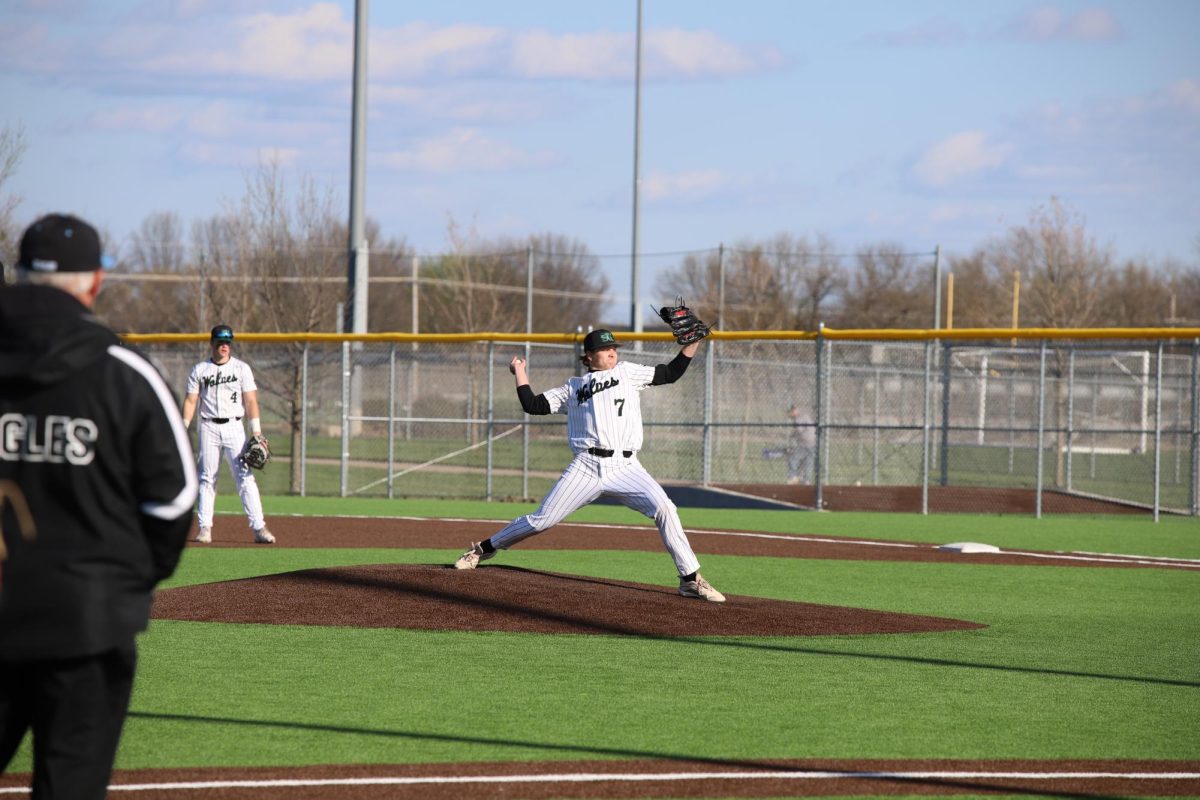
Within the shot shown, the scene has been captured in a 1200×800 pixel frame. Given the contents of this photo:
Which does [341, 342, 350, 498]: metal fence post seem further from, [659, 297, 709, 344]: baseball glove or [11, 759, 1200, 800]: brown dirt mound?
[11, 759, 1200, 800]: brown dirt mound

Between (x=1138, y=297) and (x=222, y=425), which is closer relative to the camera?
(x=222, y=425)

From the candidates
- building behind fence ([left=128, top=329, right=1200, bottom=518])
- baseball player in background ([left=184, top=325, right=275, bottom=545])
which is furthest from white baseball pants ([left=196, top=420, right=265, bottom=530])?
building behind fence ([left=128, top=329, right=1200, bottom=518])

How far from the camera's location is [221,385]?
14953mm

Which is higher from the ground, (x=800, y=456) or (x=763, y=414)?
(x=763, y=414)

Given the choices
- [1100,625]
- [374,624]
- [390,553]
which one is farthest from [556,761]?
[390,553]

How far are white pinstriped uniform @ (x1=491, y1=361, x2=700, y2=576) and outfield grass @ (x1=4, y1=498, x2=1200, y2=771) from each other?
4.33ft

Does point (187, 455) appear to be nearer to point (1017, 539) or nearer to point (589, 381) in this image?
point (589, 381)

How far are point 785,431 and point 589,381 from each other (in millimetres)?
23031

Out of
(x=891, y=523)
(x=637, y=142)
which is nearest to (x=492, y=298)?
(x=637, y=142)

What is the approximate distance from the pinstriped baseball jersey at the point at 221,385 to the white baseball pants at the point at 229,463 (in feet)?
0.48

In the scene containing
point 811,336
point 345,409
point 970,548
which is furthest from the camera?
point 345,409

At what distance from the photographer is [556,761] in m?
5.87

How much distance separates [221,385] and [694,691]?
29.5ft

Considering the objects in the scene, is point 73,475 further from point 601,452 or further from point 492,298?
point 492,298
